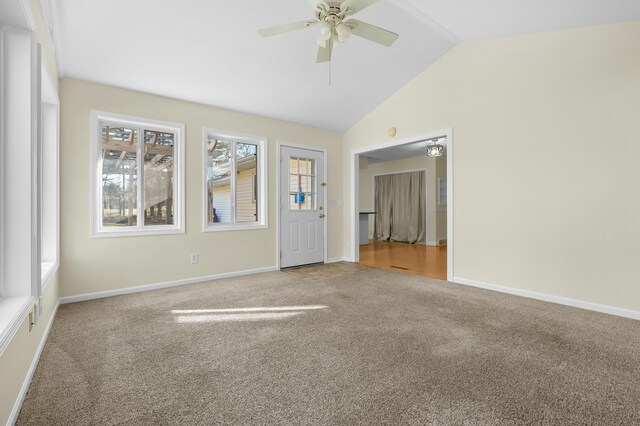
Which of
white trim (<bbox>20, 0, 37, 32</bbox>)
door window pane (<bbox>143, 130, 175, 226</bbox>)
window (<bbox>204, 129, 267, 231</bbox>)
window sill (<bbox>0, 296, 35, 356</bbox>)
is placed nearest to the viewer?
window sill (<bbox>0, 296, 35, 356</bbox>)

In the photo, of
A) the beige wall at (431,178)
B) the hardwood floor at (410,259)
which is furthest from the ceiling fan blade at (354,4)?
the beige wall at (431,178)

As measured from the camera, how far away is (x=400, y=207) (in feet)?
30.8

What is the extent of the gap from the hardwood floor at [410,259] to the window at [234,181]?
2281 mm

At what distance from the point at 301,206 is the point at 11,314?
424cm

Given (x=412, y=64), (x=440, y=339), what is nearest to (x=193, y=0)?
(x=412, y=64)

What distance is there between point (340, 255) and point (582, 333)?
156 inches

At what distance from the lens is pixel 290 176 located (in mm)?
5469

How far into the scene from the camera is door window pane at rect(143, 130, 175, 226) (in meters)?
4.13

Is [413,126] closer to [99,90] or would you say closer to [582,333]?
[582,333]

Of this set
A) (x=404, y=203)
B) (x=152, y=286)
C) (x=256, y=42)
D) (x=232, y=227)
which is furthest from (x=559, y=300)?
(x=404, y=203)

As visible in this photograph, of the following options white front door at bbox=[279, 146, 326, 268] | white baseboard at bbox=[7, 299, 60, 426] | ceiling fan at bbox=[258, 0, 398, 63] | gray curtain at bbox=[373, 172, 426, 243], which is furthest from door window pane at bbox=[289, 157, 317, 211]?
gray curtain at bbox=[373, 172, 426, 243]

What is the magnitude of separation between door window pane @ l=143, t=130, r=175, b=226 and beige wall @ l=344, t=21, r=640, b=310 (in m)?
3.73

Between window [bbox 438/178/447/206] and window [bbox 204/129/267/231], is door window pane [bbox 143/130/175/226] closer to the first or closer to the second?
window [bbox 204/129/267/231]

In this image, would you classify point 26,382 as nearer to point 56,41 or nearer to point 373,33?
point 56,41
